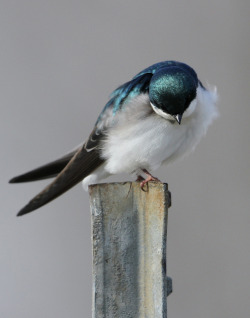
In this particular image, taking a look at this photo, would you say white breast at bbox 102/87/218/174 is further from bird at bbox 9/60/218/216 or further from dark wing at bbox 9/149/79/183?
dark wing at bbox 9/149/79/183

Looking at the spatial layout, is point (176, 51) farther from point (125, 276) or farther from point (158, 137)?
point (125, 276)

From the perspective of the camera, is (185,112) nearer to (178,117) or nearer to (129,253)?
(178,117)

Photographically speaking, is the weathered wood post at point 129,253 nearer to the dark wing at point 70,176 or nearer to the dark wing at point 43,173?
the dark wing at point 70,176

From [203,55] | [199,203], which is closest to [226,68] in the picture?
[203,55]

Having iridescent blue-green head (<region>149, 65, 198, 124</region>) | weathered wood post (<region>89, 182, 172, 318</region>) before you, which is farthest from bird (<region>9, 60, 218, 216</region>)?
weathered wood post (<region>89, 182, 172, 318</region>)

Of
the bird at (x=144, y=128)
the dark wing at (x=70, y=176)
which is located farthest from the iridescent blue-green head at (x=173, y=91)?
the dark wing at (x=70, y=176)

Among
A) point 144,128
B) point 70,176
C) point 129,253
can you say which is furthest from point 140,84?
point 129,253

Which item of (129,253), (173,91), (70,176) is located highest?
(173,91)
